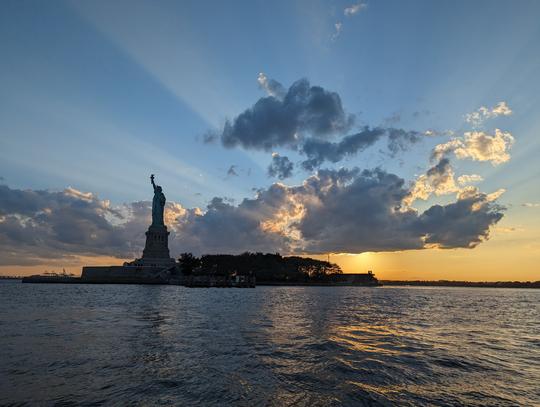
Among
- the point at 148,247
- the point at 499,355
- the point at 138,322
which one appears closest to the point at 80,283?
the point at 148,247

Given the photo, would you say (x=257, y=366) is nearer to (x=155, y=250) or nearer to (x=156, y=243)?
(x=156, y=243)

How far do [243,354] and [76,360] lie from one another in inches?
281

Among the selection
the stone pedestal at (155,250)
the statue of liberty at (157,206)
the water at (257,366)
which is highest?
the statue of liberty at (157,206)

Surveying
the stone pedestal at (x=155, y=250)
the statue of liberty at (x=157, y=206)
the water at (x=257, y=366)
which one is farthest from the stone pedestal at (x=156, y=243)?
the water at (x=257, y=366)

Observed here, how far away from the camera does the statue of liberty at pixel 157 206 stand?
13875cm

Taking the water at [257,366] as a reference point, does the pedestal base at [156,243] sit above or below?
above

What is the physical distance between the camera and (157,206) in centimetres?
13912

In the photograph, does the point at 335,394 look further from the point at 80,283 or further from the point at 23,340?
the point at 80,283

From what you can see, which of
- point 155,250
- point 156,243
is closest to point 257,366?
point 156,243

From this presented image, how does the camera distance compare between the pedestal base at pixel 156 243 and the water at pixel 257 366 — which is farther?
the pedestal base at pixel 156 243

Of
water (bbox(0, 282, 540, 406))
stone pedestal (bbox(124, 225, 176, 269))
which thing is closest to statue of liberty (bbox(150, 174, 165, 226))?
stone pedestal (bbox(124, 225, 176, 269))

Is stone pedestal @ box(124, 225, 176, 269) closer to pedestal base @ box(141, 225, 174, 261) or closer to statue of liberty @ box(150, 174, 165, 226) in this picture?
pedestal base @ box(141, 225, 174, 261)

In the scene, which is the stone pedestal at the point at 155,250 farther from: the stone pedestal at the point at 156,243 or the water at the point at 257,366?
the water at the point at 257,366

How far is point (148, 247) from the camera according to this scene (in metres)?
139
